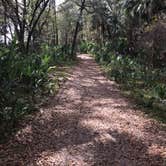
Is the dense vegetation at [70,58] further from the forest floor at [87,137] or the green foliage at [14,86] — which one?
the forest floor at [87,137]

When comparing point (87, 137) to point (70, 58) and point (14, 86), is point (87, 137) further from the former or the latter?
point (70, 58)

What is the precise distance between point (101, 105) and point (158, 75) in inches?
319

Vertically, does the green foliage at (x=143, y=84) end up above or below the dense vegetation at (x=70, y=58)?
below

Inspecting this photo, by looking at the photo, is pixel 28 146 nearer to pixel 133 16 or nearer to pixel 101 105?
pixel 101 105

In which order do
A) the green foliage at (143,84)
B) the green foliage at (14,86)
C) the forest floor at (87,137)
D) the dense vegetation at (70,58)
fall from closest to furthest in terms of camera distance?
the forest floor at (87,137) → the green foliage at (14,86) → the dense vegetation at (70,58) → the green foliage at (143,84)

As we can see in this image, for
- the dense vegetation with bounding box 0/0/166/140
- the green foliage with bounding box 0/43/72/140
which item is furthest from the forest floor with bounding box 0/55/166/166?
the dense vegetation with bounding box 0/0/166/140

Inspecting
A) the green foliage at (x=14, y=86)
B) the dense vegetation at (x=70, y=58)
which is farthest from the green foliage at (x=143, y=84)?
the green foliage at (x=14, y=86)

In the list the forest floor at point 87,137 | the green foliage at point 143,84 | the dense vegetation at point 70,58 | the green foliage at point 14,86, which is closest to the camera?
the forest floor at point 87,137

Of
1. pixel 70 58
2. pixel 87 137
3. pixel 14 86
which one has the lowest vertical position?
pixel 87 137

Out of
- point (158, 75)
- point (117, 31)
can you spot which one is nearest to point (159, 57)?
point (158, 75)

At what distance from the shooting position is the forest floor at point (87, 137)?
6086 mm

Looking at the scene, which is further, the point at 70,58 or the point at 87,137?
the point at 70,58

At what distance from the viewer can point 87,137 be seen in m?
7.21

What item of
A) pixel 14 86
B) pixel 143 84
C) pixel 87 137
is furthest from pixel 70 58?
Answer: pixel 87 137
